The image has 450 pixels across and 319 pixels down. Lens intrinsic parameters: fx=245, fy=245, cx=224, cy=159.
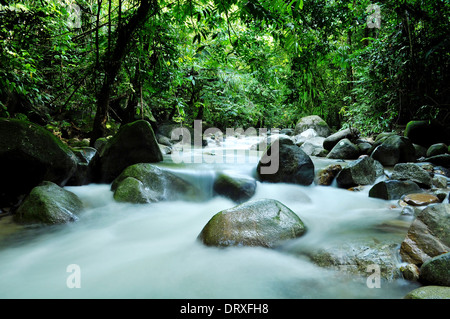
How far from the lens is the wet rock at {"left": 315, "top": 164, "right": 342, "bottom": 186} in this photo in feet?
18.2

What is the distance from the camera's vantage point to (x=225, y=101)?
9.98 metres

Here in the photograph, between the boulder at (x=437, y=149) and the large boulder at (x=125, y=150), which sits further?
the boulder at (x=437, y=149)

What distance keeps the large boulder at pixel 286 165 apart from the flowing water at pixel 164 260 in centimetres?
111

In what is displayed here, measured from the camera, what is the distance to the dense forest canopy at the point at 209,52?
2.89 meters

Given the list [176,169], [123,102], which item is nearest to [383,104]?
[176,169]

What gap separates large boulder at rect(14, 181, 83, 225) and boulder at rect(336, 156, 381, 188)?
511 centimetres

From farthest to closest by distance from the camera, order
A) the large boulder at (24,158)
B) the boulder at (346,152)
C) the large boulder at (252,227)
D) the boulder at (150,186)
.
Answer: the boulder at (346,152)
the boulder at (150,186)
the large boulder at (24,158)
the large boulder at (252,227)

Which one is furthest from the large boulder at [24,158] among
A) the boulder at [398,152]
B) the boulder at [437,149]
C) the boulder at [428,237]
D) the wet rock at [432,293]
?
the boulder at [437,149]

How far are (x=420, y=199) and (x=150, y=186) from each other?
4.54 m

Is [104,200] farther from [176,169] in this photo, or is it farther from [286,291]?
[286,291]

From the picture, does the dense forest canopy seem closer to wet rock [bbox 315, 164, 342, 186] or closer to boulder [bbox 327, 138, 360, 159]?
boulder [bbox 327, 138, 360, 159]

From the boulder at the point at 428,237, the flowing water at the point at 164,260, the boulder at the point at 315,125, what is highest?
the boulder at the point at 315,125

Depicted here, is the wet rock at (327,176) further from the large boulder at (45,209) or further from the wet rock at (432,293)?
the large boulder at (45,209)
